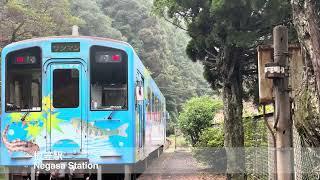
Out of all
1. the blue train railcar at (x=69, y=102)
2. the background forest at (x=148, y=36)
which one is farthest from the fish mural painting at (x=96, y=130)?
the background forest at (x=148, y=36)

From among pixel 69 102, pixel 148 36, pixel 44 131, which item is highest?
pixel 148 36

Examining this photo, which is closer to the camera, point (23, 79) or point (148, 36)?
point (23, 79)

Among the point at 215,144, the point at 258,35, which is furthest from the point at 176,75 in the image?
the point at 258,35

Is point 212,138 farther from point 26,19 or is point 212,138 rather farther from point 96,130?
point 26,19

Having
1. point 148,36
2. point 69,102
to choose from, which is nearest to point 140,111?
point 69,102

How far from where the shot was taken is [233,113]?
11258 mm

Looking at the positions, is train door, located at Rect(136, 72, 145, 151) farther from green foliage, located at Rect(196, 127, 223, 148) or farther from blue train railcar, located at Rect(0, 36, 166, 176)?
Result: green foliage, located at Rect(196, 127, 223, 148)

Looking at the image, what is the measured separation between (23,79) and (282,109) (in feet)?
21.3

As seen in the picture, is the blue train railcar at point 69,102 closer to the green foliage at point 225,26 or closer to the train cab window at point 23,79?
the train cab window at point 23,79

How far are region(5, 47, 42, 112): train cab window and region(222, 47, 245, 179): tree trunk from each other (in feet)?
13.8

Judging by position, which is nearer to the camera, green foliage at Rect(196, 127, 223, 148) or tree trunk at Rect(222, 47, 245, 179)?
tree trunk at Rect(222, 47, 245, 179)

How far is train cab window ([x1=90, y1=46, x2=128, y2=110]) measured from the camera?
8945 mm

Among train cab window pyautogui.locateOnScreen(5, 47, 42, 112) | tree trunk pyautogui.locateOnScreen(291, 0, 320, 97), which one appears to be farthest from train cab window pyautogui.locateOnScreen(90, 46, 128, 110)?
tree trunk pyautogui.locateOnScreen(291, 0, 320, 97)

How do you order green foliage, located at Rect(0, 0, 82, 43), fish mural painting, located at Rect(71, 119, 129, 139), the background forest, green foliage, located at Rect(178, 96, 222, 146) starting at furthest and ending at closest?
1. the background forest
2. green foliage, located at Rect(0, 0, 82, 43)
3. green foliage, located at Rect(178, 96, 222, 146)
4. fish mural painting, located at Rect(71, 119, 129, 139)
